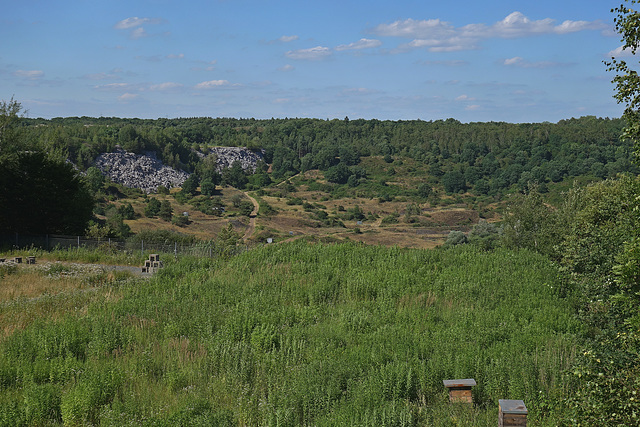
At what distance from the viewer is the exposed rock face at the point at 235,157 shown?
135 metres

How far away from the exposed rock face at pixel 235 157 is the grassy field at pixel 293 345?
118 meters

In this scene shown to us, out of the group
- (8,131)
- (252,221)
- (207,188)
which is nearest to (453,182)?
(207,188)

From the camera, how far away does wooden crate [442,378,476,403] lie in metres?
7.11

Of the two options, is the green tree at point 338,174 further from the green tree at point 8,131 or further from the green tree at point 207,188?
the green tree at point 8,131

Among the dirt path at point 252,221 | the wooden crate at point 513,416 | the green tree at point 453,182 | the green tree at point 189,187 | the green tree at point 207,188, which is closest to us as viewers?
the wooden crate at point 513,416

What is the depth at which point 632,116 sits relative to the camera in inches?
234

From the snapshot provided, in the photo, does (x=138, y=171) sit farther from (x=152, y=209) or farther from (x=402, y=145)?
(x=402, y=145)

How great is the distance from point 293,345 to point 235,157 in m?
134

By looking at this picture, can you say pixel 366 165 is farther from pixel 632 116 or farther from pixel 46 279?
pixel 632 116

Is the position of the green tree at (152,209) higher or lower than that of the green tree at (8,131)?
lower

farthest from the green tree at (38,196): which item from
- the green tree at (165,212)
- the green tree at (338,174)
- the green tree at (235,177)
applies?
the green tree at (338,174)

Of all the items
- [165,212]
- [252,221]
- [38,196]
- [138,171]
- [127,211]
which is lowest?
[252,221]

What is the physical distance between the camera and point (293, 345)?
9562 millimetres

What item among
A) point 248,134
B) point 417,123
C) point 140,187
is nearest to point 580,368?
point 140,187
